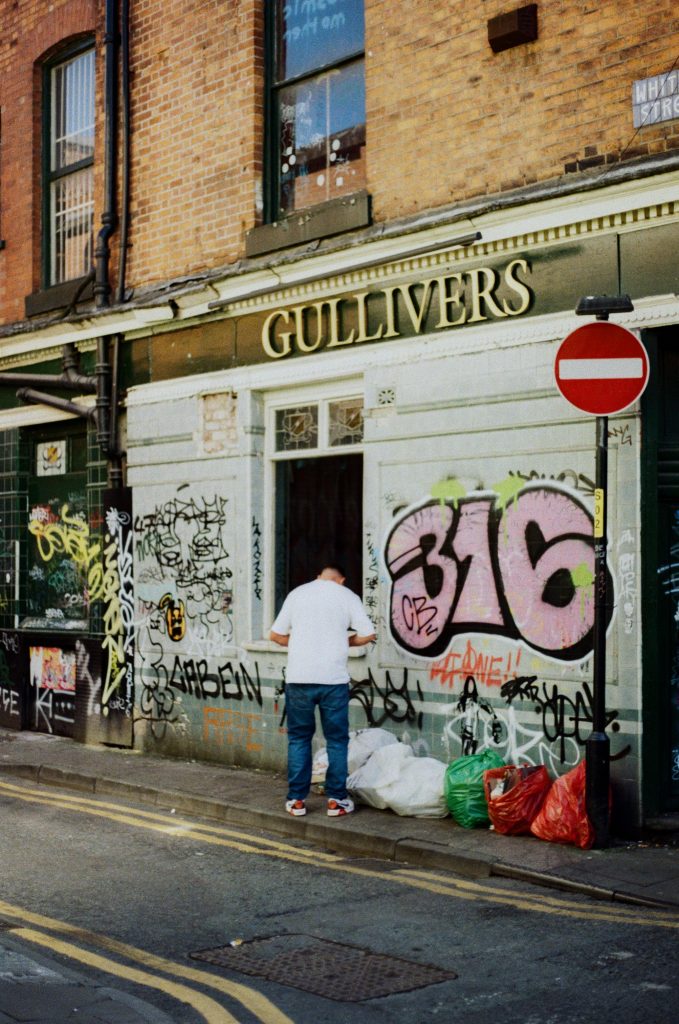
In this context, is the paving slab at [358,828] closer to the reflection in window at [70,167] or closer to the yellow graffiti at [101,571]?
the yellow graffiti at [101,571]

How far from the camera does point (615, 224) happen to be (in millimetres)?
8953

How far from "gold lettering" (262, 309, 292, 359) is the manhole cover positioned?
616 centimetres

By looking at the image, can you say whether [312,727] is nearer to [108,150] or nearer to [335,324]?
[335,324]


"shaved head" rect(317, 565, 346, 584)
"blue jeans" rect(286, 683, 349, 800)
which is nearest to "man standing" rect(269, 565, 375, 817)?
"blue jeans" rect(286, 683, 349, 800)

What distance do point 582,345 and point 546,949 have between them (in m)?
3.91

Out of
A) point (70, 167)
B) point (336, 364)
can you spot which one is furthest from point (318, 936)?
point (70, 167)

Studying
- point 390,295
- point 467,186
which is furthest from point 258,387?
point 467,186

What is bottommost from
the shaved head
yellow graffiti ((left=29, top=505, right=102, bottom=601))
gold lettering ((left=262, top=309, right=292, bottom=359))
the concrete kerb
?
the concrete kerb

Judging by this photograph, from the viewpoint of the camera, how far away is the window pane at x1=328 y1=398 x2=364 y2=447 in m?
11.1

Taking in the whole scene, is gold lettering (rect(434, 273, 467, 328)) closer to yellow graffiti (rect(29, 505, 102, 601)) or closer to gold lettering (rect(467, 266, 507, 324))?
gold lettering (rect(467, 266, 507, 324))

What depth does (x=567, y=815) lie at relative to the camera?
8352mm

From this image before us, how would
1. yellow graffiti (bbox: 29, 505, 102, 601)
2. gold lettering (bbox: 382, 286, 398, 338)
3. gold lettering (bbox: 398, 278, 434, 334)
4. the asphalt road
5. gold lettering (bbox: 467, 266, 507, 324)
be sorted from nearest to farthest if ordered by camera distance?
the asphalt road < gold lettering (bbox: 467, 266, 507, 324) < gold lettering (bbox: 398, 278, 434, 334) < gold lettering (bbox: 382, 286, 398, 338) < yellow graffiti (bbox: 29, 505, 102, 601)

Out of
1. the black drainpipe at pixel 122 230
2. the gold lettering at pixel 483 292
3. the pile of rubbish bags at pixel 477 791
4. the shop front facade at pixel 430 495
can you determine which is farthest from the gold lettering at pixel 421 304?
the black drainpipe at pixel 122 230

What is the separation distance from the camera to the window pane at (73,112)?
14391 millimetres
